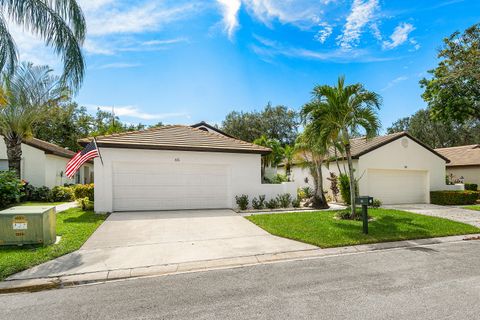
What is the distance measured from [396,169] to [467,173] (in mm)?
10401

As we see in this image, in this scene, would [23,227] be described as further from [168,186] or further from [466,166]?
[466,166]

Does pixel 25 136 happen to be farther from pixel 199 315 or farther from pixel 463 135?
pixel 463 135

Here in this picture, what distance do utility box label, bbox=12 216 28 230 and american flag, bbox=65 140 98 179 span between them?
13.7 ft

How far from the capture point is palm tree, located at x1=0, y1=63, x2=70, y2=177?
15258mm

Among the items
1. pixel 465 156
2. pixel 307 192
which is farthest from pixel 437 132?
pixel 307 192

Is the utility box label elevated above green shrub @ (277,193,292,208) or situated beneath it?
elevated above

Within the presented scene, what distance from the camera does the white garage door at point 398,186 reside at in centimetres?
1720

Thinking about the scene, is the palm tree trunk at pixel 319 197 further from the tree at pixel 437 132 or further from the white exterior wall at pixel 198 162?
the tree at pixel 437 132

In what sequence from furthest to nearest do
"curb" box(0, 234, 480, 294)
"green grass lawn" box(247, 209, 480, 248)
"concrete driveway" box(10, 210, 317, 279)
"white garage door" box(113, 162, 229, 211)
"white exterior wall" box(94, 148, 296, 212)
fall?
"white garage door" box(113, 162, 229, 211)
"white exterior wall" box(94, 148, 296, 212)
"green grass lawn" box(247, 209, 480, 248)
"concrete driveway" box(10, 210, 317, 279)
"curb" box(0, 234, 480, 294)

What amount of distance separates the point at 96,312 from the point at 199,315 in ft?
4.68

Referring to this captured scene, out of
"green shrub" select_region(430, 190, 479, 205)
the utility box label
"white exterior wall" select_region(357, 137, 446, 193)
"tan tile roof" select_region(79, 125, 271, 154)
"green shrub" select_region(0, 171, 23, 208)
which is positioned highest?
"tan tile roof" select_region(79, 125, 271, 154)

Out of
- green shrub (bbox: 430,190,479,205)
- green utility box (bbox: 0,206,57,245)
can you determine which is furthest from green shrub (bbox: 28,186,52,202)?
green shrub (bbox: 430,190,479,205)

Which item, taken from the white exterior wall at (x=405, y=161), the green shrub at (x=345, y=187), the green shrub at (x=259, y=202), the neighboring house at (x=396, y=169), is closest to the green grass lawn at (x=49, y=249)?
the green shrub at (x=259, y=202)

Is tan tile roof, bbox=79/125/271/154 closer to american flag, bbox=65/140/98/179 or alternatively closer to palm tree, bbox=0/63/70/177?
american flag, bbox=65/140/98/179
